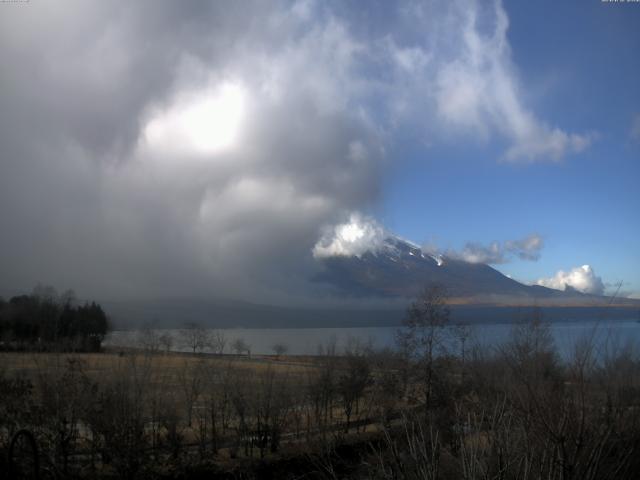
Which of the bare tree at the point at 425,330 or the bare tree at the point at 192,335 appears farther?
the bare tree at the point at 192,335

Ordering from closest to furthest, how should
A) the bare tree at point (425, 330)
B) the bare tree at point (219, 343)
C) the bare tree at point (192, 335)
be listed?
the bare tree at point (425, 330) → the bare tree at point (219, 343) → the bare tree at point (192, 335)

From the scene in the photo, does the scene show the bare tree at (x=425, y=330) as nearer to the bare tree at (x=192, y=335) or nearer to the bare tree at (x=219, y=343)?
the bare tree at (x=219, y=343)

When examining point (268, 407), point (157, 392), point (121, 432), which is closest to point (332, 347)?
point (268, 407)

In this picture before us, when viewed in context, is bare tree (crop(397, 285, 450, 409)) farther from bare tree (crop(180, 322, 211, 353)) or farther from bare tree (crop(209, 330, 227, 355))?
bare tree (crop(180, 322, 211, 353))

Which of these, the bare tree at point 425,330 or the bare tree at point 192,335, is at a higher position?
the bare tree at point 425,330

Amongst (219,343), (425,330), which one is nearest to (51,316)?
(219,343)

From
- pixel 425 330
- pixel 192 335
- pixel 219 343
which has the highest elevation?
pixel 425 330

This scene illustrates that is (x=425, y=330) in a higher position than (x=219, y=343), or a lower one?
higher

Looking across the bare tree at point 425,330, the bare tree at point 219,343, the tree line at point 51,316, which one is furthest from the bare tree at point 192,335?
the bare tree at point 425,330

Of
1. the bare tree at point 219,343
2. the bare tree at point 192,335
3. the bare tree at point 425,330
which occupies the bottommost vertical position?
the bare tree at point 192,335

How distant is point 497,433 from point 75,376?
77.9 ft

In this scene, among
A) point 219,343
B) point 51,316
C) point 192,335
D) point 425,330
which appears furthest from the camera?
point 192,335

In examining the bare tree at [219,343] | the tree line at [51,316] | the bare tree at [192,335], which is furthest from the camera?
the bare tree at [192,335]

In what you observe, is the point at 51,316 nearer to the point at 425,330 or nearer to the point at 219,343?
the point at 219,343
